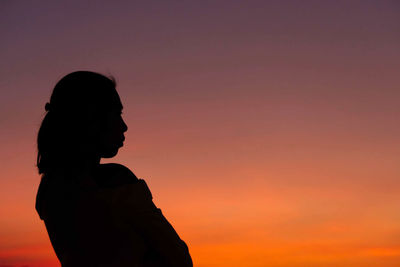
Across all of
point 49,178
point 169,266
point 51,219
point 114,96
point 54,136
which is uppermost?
point 114,96

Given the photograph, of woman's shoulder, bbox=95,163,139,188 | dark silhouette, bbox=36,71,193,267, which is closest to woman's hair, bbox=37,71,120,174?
dark silhouette, bbox=36,71,193,267

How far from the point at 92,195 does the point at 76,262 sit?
0.92 ft

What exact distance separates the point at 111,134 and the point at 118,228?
1.43ft

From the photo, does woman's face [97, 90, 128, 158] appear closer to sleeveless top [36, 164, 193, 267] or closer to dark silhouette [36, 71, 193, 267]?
dark silhouette [36, 71, 193, 267]

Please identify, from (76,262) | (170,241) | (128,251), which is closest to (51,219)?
(76,262)

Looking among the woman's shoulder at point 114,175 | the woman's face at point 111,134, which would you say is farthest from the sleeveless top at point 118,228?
the woman's face at point 111,134

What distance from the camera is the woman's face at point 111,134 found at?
6.64ft

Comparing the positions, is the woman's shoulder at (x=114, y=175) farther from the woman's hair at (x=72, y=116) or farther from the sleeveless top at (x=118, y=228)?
the woman's hair at (x=72, y=116)

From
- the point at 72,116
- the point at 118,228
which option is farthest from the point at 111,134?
the point at 118,228

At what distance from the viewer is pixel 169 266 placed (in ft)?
6.08

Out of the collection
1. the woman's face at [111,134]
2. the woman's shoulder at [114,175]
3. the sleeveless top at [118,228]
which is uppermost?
the woman's face at [111,134]

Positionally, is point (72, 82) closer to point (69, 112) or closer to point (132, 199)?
point (69, 112)

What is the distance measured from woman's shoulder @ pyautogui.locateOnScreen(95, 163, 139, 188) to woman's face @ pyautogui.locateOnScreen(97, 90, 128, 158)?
64mm

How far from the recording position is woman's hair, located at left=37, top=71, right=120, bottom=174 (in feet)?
6.69
